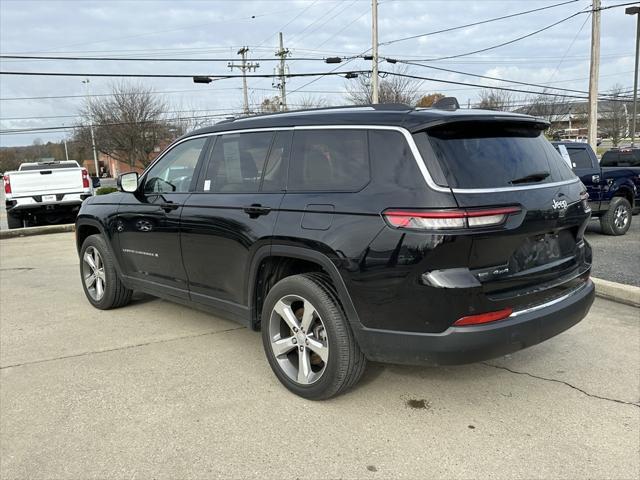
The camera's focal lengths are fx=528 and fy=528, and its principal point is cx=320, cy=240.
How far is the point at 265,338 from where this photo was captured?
369 cm

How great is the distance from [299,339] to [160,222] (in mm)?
1855

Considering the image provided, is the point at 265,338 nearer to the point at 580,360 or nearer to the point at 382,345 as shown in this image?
the point at 382,345

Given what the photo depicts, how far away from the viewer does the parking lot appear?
279 cm

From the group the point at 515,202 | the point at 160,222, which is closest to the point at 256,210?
the point at 160,222

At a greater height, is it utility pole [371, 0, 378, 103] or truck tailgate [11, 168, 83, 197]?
utility pole [371, 0, 378, 103]

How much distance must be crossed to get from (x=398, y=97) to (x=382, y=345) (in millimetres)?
38080

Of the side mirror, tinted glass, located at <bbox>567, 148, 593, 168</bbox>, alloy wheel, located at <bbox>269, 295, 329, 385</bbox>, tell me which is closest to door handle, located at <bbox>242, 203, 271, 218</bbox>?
alloy wheel, located at <bbox>269, 295, 329, 385</bbox>

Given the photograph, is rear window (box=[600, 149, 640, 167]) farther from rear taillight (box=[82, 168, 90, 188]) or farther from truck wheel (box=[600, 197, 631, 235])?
rear taillight (box=[82, 168, 90, 188])

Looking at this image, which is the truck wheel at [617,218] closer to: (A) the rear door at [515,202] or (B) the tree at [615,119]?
(A) the rear door at [515,202]

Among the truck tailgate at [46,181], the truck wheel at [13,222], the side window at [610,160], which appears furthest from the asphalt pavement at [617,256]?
the truck wheel at [13,222]

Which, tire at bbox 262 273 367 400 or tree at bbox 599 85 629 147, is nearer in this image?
tire at bbox 262 273 367 400

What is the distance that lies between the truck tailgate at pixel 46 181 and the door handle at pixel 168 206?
1016 centimetres

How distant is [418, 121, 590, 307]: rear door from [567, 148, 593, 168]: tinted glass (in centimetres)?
702

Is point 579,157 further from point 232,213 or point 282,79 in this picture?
point 282,79
